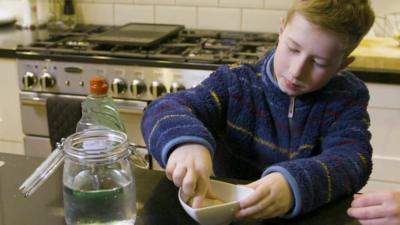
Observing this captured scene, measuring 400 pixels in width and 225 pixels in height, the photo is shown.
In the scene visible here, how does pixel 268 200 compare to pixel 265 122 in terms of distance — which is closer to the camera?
pixel 268 200

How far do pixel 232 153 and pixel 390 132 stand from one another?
3.06 feet

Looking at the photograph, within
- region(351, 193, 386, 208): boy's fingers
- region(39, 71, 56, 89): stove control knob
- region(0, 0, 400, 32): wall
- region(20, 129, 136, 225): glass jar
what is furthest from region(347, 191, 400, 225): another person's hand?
region(0, 0, 400, 32): wall

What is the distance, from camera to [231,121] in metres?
1.10

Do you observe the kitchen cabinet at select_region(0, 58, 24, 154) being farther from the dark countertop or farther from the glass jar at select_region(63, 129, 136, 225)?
the glass jar at select_region(63, 129, 136, 225)

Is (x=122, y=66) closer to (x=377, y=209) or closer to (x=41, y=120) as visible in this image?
(x=41, y=120)

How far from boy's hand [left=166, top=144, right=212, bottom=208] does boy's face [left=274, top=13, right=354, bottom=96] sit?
0.24 m

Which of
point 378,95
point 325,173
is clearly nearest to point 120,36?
point 378,95

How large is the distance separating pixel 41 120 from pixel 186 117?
4.29 ft

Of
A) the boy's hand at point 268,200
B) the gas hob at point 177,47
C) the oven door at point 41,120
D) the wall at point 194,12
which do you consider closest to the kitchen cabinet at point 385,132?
the gas hob at point 177,47

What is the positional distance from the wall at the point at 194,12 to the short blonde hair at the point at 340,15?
1.37m

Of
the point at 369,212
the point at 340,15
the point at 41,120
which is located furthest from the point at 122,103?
the point at 369,212

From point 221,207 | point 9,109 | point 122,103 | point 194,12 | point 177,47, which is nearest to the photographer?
point 221,207

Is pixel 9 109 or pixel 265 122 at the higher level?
pixel 265 122

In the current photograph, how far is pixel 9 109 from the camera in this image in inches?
84.9
